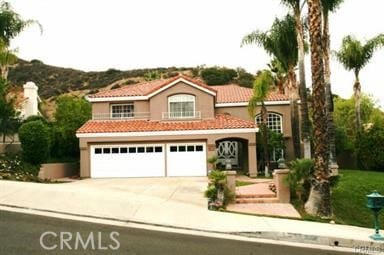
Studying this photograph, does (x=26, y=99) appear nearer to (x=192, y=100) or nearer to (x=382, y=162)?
(x=192, y=100)

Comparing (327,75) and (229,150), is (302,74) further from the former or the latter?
(229,150)

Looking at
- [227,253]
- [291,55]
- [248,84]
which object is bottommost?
[227,253]

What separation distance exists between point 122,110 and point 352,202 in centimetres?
1822

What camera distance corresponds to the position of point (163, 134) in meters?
28.2

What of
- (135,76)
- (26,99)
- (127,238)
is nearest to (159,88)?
(26,99)

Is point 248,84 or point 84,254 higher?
point 248,84

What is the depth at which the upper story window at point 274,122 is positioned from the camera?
3275 cm

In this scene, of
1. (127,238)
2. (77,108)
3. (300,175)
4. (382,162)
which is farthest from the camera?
(77,108)

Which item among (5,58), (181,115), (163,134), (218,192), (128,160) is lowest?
(218,192)

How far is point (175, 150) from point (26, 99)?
14.5 metres

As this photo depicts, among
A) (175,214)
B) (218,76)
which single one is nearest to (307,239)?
(175,214)

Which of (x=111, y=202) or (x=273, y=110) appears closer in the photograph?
(x=111, y=202)

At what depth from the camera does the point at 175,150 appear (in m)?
28.5

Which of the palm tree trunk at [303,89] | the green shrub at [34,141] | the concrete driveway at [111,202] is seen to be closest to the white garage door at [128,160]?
the green shrub at [34,141]
